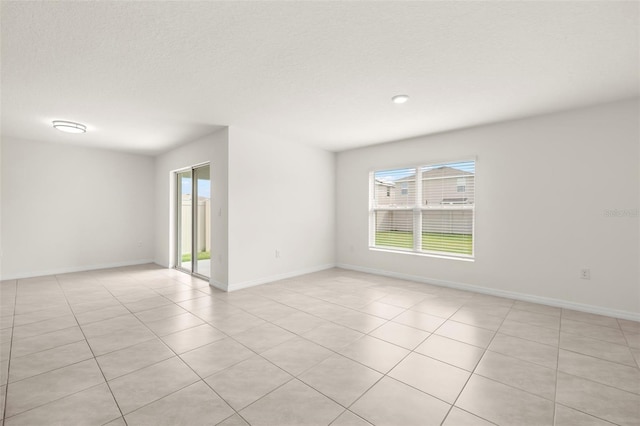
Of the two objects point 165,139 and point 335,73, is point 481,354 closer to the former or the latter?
point 335,73

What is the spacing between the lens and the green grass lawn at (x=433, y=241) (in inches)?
175

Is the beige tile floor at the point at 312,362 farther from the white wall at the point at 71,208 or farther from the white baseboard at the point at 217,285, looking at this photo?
the white wall at the point at 71,208

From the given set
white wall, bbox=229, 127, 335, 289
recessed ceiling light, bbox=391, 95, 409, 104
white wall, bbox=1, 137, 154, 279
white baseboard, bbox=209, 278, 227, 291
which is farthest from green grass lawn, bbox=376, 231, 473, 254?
white wall, bbox=1, 137, 154, 279

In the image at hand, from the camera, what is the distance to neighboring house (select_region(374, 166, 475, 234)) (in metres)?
4.43

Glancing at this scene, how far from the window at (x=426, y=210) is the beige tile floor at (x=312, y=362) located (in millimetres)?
1104

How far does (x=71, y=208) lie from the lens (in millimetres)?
5516

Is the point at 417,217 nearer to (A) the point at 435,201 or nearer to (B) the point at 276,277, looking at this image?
(A) the point at 435,201

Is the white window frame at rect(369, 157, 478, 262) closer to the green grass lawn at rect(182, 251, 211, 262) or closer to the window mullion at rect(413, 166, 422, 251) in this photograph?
the window mullion at rect(413, 166, 422, 251)

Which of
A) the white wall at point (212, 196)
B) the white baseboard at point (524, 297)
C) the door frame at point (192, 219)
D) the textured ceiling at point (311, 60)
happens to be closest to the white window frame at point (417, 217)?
the white baseboard at point (524, 297)

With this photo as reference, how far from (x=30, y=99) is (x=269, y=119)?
107 inches

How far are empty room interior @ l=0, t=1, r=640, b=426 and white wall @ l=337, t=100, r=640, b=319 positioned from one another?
0.08 feet

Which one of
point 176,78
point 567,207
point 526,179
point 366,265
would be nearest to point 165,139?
point 176,78

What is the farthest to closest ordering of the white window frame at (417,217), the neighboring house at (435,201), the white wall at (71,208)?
the white wall at (71,208), the neighboring house at (435,201), the white window frame at (417,217)

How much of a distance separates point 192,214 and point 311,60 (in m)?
4.13
